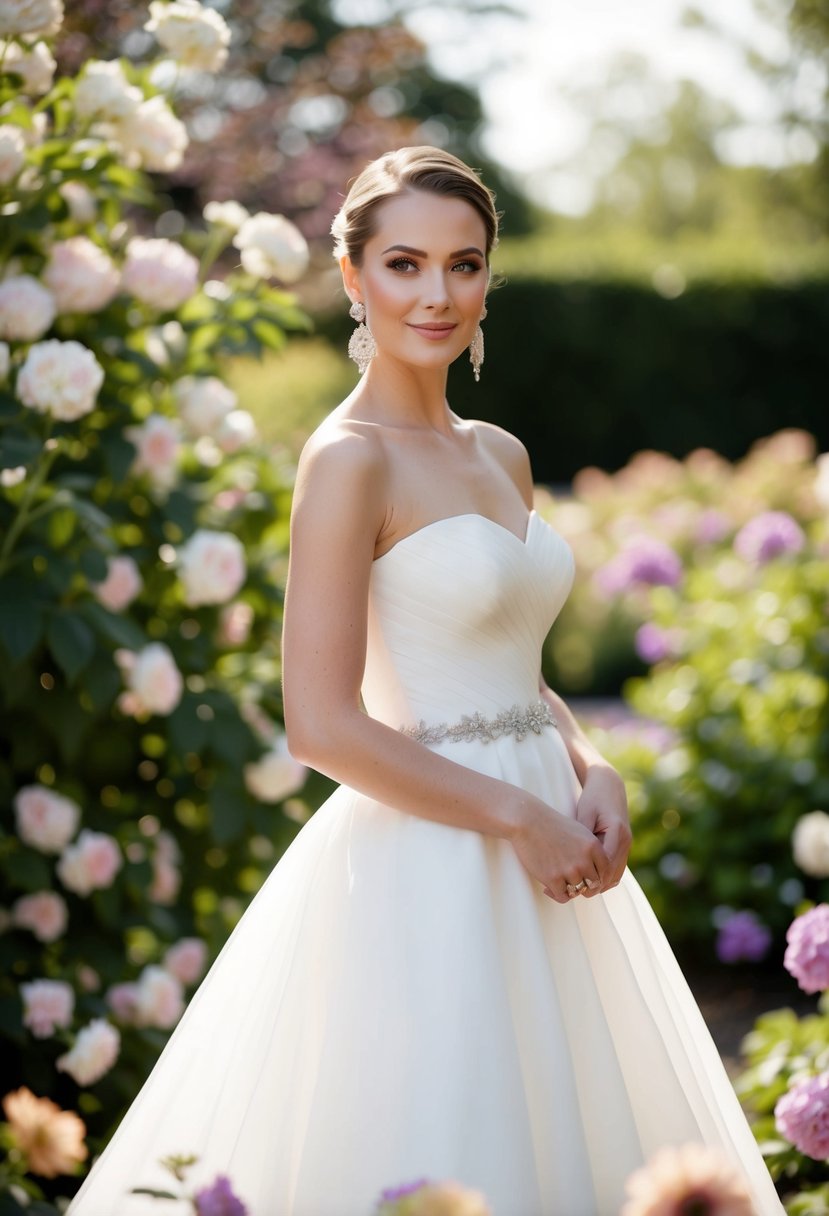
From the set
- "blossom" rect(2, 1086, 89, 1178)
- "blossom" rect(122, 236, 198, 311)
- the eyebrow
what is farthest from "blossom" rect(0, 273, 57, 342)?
"blossom" rect(2, 1086, 89, 1178)

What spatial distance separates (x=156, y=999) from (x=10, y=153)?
196cm

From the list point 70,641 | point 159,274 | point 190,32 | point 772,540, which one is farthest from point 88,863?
point 772,540

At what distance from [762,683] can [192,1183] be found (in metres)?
3.55

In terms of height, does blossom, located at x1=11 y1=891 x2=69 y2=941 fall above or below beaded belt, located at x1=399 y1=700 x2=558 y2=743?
above

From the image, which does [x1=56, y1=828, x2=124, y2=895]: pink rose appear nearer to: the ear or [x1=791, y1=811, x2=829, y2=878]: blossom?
the ear

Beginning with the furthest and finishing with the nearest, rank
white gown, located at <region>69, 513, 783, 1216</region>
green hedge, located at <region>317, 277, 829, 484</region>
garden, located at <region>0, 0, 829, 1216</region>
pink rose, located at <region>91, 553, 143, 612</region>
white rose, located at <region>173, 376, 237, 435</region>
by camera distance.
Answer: green hedge, located at <region>317, 277, 829, 484</region> < white rose, located at <region>173, 376, 237, 435</region> < pink rose, located at <region>91, 553, 143, 612</region> < garden, located at <region>0, 0, 829, 1216</region> < white gown, located at <region>69, 513, 783, 1216</region>

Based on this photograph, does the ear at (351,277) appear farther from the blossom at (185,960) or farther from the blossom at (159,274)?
the blossom at (185,960)

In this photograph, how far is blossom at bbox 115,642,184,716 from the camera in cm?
325

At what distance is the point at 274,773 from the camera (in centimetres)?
348

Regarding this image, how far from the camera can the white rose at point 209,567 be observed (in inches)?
136

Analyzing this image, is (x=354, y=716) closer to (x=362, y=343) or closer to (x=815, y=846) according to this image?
(x=362, y=343)

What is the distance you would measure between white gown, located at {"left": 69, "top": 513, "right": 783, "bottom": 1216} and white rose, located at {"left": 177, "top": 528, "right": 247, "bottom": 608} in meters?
1.23

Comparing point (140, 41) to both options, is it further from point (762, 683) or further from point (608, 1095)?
point (608, 1095)

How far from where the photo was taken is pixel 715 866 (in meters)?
5.06
